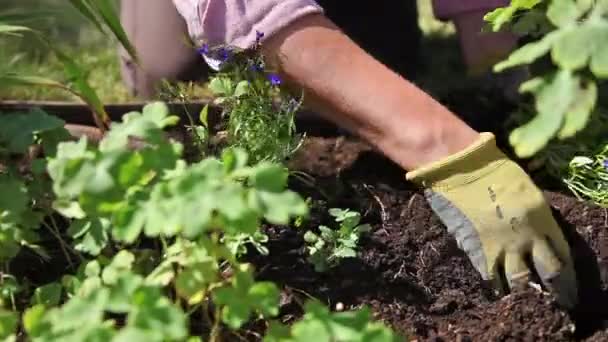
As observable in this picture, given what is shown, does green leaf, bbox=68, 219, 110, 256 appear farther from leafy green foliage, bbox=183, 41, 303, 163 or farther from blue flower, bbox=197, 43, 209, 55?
blue flower, bbox=197, 43, 209, 55

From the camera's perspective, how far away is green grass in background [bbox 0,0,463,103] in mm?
2584

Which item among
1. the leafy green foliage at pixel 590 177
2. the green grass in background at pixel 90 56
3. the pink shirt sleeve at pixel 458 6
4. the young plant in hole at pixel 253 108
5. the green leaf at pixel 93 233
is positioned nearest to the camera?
the green leaf at pixel 93 233

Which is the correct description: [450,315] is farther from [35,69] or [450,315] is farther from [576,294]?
[35,69]

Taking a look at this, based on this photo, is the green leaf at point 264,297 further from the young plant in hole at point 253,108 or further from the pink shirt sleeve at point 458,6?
the pink shirt sleeve at point 458,6

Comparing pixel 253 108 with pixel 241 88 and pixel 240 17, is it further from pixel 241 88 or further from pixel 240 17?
pixel 240 17

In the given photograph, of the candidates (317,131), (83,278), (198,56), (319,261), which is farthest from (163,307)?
(198,56)

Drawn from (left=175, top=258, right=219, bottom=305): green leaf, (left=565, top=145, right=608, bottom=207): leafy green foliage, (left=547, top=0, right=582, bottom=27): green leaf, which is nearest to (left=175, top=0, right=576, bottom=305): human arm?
(left=565, top=145, right=608, bottom=207): leafy green foliage

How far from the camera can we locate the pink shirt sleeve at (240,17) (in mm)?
1688

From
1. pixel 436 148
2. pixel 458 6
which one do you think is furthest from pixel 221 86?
pixel 458 6

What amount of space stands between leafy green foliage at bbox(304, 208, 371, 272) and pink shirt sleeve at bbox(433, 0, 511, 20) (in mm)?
941

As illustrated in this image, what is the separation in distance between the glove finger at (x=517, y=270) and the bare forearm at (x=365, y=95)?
0.21 metres

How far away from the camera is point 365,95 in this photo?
165 cm

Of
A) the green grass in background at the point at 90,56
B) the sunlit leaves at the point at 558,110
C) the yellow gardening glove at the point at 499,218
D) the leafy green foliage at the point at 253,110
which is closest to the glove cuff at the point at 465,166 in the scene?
the yellow gardening glove at the point at 499,218

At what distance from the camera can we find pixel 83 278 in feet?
4.36
